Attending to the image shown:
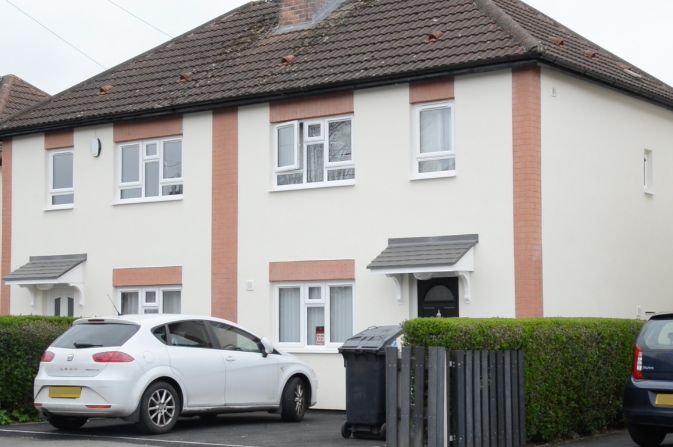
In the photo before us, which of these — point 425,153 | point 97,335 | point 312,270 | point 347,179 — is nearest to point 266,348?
point 97,335

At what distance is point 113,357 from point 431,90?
7.60m

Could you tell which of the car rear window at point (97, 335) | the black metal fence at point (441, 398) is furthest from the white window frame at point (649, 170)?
the car rear window at point (97, 335)

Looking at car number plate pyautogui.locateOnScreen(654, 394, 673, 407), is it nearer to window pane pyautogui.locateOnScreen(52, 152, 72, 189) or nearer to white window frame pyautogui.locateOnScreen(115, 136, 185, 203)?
white window frame pyautogui.locateOnScreen(115, 136, 185, 203)

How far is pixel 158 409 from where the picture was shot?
15.6 m

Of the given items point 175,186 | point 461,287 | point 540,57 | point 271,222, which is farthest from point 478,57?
point 175,186

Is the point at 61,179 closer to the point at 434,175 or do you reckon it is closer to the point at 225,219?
the point at 225,219

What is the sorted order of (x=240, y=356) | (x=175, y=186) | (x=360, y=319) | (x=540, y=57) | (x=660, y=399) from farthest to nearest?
(x=175, y=186), (x=360, y=319), (x=540, y=57), (x=240, y=356), (x=660, y=399)

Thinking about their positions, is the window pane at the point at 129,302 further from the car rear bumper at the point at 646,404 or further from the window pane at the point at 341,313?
the car rear bumper at the point at 646,404

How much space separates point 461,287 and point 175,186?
22.1 feet

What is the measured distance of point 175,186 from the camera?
76.2 ft

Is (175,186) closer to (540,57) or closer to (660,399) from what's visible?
(540,57)

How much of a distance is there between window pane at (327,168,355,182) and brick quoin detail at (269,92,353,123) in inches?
39.7

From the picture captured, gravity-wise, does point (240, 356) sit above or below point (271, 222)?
below

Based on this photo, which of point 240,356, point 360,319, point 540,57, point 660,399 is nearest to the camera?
point 660,399
